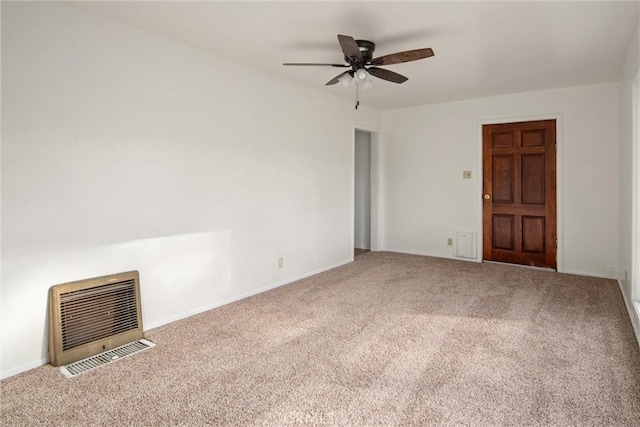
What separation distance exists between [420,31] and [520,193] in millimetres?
3139

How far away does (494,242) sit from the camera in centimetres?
543

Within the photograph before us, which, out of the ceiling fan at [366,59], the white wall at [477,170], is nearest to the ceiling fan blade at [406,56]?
the ceiling fan at [366,59]

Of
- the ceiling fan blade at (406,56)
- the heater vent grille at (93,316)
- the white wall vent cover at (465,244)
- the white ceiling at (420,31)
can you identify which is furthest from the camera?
the white wall vent cover at (465,244)

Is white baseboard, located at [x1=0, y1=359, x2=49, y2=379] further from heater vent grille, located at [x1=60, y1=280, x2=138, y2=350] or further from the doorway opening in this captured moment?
the doorway opening

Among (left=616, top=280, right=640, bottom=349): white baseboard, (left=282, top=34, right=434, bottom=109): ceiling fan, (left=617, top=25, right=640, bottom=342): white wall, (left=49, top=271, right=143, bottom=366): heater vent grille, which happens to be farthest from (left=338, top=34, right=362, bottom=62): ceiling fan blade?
(left=616, top=280, right=640, bottom=349): white baseboard

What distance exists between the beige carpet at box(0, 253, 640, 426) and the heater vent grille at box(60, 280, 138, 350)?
0.73 feet

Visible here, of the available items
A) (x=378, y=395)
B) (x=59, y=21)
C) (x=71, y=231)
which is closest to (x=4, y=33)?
(x=59, y=21)

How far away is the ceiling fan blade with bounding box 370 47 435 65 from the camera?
8.93ft

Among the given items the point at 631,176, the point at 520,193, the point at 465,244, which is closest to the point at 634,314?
the point at 631,176

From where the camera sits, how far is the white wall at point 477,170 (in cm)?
456

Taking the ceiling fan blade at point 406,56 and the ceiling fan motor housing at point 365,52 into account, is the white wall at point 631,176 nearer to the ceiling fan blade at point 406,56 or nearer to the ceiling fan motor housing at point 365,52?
the ceiling fan blade at point 406,56

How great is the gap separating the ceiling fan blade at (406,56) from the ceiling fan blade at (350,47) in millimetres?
182

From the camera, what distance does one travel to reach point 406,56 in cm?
284

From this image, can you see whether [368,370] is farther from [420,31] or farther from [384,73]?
[420,31]
